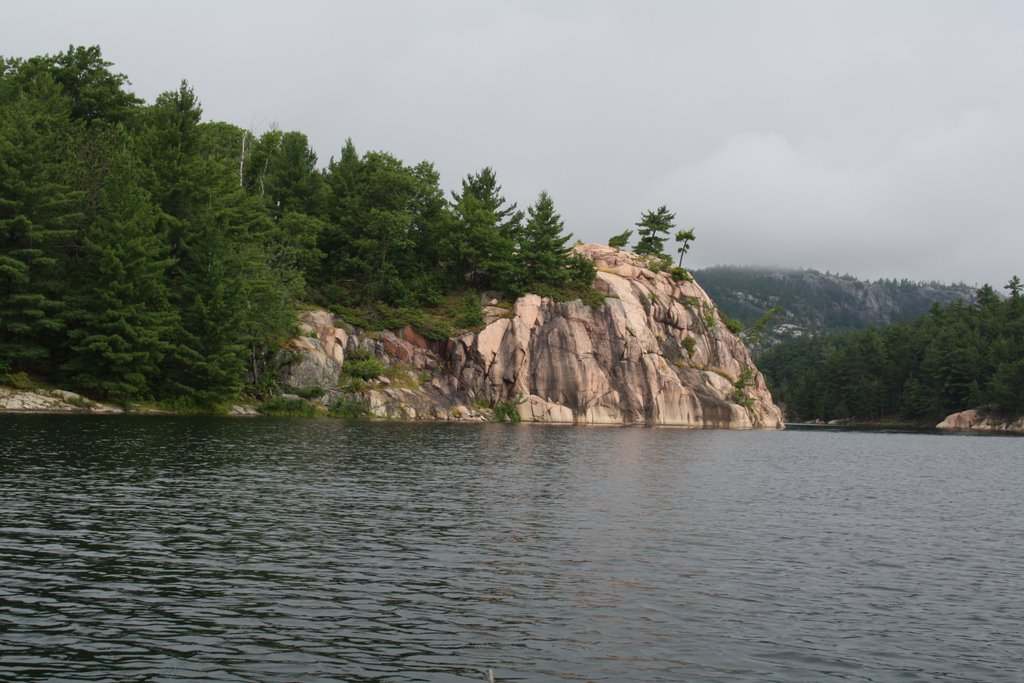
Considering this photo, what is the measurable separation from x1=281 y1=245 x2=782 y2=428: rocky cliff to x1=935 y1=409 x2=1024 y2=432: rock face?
63671 millimetres

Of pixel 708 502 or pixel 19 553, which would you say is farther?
pixel 708 502

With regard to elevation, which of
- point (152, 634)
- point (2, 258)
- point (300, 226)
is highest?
point (300, 226)

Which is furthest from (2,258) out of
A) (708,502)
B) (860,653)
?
(860,653)

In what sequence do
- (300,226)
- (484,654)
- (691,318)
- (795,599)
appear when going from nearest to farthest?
1. (484,654)
2. (795,599)
3. (300,226)
4. (691,318)

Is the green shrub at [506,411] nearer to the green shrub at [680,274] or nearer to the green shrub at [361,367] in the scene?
the green shrub at [361,367]

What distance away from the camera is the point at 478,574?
21.4 m

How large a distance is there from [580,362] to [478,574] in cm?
9062

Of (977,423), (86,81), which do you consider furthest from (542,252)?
(977,423)

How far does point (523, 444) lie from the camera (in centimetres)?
6450

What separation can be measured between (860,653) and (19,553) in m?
20.3

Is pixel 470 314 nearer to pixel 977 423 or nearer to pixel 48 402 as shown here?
pixel 48 402

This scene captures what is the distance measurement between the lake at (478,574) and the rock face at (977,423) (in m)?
144

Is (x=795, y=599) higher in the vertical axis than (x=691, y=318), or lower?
lower

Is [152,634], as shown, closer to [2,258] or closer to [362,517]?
[362,517]
